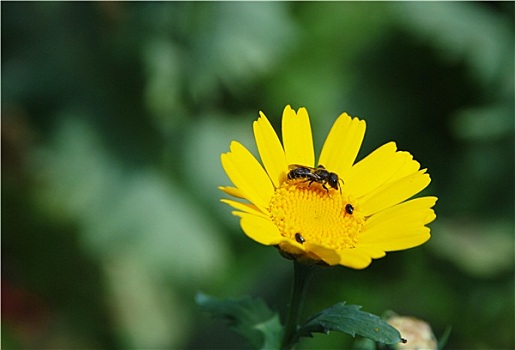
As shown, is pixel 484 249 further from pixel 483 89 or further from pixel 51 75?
pixel 51 75

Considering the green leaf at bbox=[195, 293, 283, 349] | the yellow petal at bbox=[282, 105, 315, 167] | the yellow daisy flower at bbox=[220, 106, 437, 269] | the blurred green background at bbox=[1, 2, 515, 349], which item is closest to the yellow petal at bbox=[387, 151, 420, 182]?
the yellow daisy flower at bbox=[220, 106, 437, 269]

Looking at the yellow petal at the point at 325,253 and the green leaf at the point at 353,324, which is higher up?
the yellow petal at the point at 325,253

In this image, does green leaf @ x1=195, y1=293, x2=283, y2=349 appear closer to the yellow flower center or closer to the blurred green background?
the yellow flower center

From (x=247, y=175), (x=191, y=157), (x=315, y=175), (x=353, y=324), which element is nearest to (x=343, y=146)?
(x=315, y=175)

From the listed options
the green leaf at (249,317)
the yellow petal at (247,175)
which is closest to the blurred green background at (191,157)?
the green leaf at (249,317)

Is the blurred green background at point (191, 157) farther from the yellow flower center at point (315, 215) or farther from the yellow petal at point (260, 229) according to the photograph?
the yellow petal at point (260, 229)

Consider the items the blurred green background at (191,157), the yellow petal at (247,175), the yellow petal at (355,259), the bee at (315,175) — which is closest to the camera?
the yellow petal at (355,259)

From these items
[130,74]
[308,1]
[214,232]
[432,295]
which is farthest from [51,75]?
[432,295]
